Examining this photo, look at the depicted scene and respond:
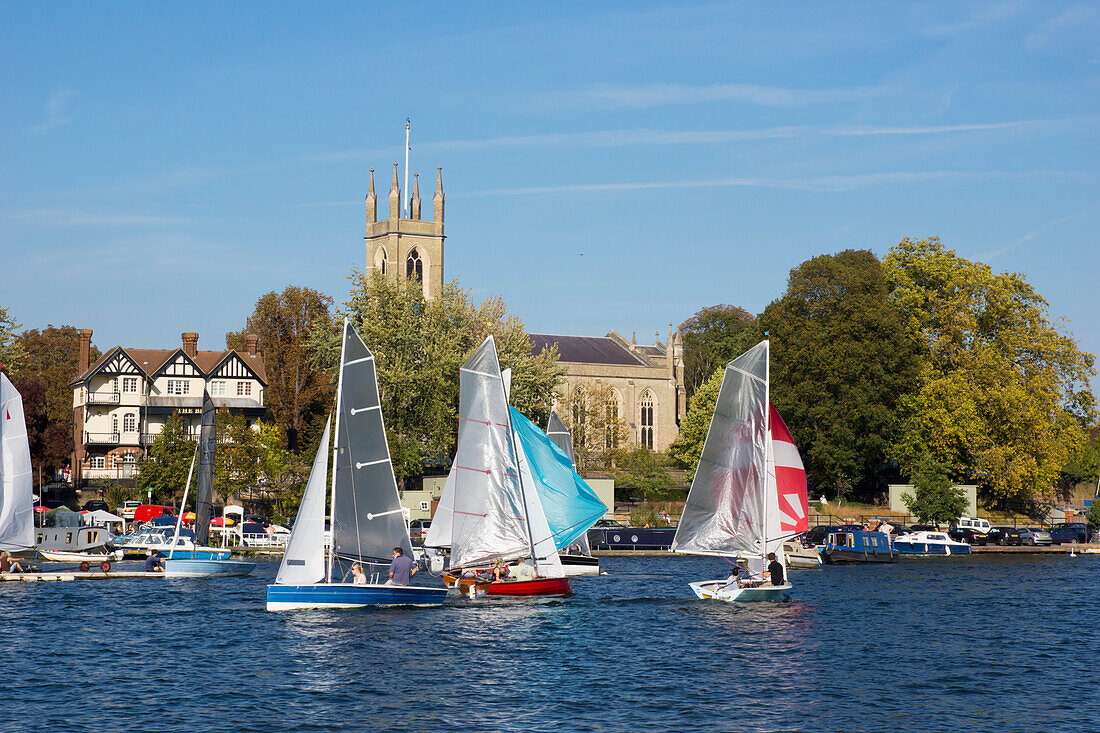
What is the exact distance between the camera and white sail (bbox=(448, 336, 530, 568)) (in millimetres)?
44000

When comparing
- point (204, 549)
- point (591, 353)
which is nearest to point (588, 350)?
point (591, 353)

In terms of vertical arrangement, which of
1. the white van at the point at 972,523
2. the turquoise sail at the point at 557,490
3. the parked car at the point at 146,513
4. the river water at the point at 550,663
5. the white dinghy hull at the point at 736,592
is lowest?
the river water at the point at 550,663

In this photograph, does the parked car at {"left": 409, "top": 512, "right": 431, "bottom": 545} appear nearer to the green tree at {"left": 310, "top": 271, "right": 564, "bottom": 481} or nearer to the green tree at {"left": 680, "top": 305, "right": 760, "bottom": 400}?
the green tree at {"left": 310, "top": 271, "right": 564, "bottom": 481}

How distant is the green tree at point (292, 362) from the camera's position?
105m

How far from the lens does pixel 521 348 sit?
85.5 metres

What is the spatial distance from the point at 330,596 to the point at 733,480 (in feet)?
47.2

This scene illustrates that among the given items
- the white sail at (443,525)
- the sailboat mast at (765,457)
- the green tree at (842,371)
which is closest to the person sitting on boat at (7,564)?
the white sail at (443,525)

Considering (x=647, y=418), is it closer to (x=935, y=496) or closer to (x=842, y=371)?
(x=842, y=371)

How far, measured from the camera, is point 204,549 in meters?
58.3

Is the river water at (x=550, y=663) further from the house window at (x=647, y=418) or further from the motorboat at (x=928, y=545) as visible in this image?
the house window at (x=647, y=418)

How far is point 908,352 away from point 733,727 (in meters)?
67.7

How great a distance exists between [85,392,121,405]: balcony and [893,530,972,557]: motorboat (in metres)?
62.2

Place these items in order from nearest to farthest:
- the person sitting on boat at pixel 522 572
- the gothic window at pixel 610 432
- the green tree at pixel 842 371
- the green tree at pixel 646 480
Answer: the person sitting on boat at pixel 522 572
the green tree at pixel 842 371
the green tree at pixel 646 480
the gothic window at pixel 610 432

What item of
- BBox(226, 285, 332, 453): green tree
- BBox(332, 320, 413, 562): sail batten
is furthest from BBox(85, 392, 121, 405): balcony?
BBox(332, 320, 413, 562): sail batten
